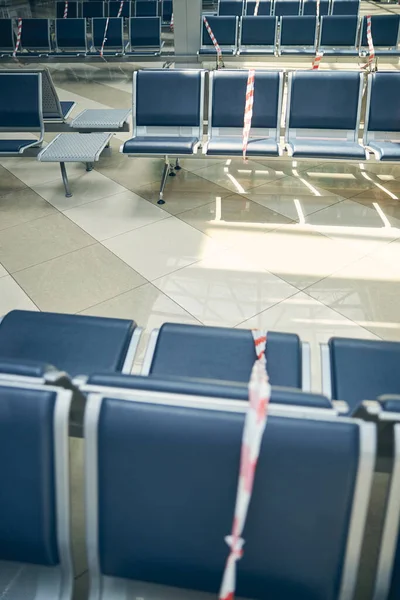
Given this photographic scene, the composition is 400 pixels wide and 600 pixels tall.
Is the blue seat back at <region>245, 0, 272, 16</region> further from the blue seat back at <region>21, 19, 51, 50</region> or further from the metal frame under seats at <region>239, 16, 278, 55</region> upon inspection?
the blue seat back at <region>21, 19, 51, 50</region>

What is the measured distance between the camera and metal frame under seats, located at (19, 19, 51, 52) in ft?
28.9

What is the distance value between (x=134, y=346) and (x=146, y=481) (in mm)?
902

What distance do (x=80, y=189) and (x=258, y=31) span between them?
518 cm

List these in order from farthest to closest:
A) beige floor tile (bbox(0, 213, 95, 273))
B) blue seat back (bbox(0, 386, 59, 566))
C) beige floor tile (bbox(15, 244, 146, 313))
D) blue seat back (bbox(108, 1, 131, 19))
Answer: blue seat back (bbox(108, 1, 131, 19)) < beige floor tile (bbox(0, 213, 95, 273)) < beige floor tile (bbox(15, 244, 146, 313)) < blue seat back (bbox(0, 386, 59, 566))

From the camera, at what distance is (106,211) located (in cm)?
414

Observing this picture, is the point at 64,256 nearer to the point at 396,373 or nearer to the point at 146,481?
the point at 396,373

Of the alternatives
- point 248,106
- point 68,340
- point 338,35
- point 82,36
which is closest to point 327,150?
point 248,106

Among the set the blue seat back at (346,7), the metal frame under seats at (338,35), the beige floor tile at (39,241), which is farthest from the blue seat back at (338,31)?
the beige floor tile at (39,241)

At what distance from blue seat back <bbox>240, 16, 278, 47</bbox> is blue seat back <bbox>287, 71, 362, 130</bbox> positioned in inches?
174

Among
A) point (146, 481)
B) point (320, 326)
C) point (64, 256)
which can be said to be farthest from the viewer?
point (64, 256)

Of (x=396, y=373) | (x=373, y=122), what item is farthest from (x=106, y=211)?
(x=396, y=373)

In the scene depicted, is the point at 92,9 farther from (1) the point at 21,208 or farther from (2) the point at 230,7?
(1) the point at 21,208

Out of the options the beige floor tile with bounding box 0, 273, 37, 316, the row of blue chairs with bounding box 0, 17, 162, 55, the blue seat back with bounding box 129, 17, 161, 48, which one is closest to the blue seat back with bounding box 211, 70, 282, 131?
the beige floor tile with bounding box 0, 273, 37, 316

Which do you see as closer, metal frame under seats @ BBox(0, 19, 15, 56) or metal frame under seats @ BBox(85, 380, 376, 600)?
metal frame under seats @ BBox(85, 380, 376, 600)
